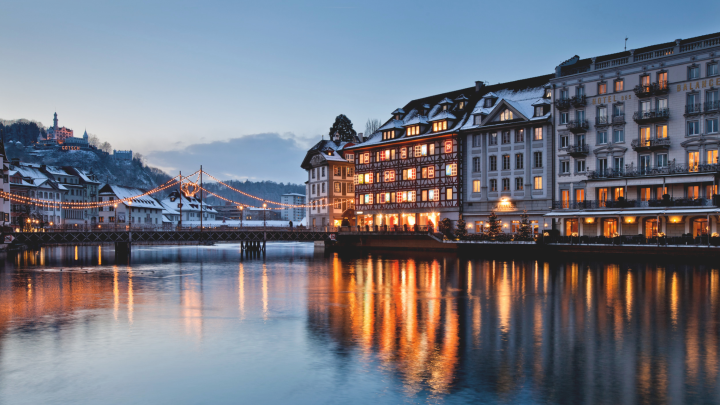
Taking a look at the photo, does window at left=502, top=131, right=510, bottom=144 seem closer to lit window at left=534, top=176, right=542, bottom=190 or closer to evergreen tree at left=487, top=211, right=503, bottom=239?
lit window at left=534, top=176, right=542, bottom=190

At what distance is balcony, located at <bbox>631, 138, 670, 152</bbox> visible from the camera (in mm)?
59250

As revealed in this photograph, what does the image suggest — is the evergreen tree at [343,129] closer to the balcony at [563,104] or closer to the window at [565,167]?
the balcony at [563,104]

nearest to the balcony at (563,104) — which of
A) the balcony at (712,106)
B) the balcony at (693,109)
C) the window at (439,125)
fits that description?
the balcony at (693,109)

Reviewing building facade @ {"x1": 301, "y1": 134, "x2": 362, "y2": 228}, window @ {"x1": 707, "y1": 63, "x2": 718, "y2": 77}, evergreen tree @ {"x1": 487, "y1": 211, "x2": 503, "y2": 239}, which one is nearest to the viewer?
window @ {"x1": 707, "y1": 63, "x2": 718, "y2": 77}

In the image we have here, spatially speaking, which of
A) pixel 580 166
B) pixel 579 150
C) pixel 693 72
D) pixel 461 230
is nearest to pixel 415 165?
pixel 461 230

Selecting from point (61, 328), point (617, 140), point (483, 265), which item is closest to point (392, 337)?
point (61, 328)

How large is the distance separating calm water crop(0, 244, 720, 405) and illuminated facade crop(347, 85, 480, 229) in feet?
142

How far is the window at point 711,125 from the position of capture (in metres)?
56.8

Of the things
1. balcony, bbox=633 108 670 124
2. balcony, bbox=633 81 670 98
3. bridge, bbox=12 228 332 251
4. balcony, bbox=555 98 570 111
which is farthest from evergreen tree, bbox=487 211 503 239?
bridge, bbox=12 228 332 251

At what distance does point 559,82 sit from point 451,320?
52.6m

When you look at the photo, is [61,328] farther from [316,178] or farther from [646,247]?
[316,178]

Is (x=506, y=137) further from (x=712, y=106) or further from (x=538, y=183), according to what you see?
(x=712, y=106)

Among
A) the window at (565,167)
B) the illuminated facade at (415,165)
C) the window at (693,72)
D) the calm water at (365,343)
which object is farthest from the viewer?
the illuminated facade at (415,165)

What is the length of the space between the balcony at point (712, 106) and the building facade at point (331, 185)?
52.9 metres
